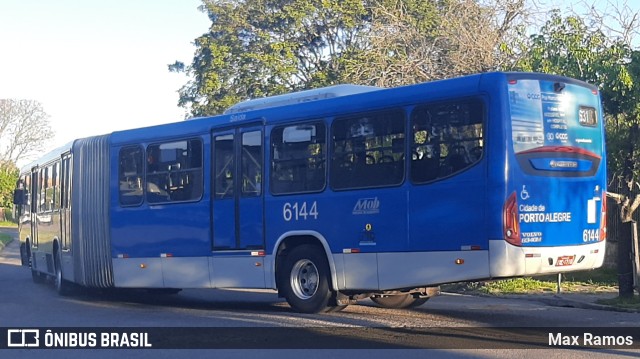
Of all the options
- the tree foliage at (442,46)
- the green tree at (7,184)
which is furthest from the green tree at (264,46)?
the green tree at (7,184)

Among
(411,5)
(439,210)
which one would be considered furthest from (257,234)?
(411,5)

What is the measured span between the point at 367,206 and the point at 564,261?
111 inches

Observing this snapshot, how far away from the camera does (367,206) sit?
13.1 meters

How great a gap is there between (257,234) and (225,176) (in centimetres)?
127

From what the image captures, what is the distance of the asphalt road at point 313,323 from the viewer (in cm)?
1056

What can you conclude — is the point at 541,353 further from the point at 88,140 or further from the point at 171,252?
the point at 88,140

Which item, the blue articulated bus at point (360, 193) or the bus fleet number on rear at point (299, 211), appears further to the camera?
the bus fleet number on rear at point (299, 211)

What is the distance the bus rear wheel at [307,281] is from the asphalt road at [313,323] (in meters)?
0.19

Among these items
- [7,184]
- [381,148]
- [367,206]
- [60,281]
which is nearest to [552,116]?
[381,148]

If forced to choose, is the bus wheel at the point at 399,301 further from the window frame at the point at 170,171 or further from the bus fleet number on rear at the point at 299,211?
the window frame at the point at 170,171

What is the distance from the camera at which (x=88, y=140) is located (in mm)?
18688

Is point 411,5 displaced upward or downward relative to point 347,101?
upward

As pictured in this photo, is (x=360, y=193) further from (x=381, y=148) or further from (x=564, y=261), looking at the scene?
(x=564, y=261)

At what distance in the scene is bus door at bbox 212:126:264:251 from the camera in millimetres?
14656
